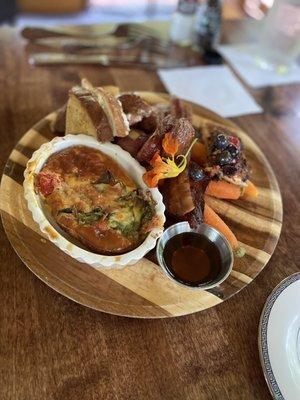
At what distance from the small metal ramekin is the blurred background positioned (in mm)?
2272

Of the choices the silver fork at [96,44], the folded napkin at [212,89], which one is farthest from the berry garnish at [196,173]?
the silver fork at [96,44]

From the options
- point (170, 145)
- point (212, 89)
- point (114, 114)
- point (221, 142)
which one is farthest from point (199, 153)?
point (212, 89)

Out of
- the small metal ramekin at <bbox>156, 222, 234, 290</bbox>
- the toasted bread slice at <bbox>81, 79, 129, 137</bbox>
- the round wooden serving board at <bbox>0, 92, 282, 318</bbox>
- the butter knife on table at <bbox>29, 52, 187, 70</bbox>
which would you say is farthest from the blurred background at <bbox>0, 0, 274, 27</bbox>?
the small metal ramekin at <bbox>156, 222, 234, 290</bbox>

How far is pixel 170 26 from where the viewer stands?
229 cm

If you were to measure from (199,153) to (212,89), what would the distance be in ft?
2.23

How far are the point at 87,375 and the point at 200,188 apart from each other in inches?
25.7

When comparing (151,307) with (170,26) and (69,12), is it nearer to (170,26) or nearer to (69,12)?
(170,26)

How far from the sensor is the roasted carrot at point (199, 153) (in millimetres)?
1425

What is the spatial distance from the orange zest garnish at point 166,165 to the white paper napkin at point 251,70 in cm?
102

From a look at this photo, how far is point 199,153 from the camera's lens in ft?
4.72

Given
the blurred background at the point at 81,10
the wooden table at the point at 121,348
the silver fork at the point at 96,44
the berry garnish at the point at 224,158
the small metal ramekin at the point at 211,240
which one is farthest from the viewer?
the blurred background at the point at 81,10

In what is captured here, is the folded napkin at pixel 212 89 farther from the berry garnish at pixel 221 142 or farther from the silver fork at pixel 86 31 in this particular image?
the berry garnish at pixel 221 142

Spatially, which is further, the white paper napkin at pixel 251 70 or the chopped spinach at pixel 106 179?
the white paper napkin at pixel 251 70

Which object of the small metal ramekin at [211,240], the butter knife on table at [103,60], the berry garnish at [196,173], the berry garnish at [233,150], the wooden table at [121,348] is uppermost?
the berry garnish at [233,150]
